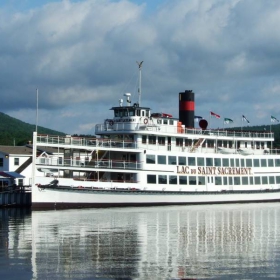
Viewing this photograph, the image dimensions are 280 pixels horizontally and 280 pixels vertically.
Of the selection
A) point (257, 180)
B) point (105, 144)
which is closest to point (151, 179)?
point (105, 144)

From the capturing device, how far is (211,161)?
2135 inches

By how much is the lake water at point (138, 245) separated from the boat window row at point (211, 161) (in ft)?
28.8

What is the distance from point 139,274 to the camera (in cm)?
1981

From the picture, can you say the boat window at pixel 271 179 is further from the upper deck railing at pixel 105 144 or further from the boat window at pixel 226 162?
the boat window at pixel 226 162

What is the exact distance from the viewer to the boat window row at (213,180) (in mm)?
50469

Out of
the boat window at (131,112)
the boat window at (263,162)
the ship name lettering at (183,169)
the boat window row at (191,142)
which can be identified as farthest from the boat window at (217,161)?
the boat window at (131,112)

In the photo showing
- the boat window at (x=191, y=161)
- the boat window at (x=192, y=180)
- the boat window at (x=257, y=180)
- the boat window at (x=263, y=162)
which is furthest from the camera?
the boat window at (x=263, y=162)

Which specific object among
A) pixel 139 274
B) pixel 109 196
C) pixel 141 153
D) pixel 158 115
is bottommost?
pixel 139 274

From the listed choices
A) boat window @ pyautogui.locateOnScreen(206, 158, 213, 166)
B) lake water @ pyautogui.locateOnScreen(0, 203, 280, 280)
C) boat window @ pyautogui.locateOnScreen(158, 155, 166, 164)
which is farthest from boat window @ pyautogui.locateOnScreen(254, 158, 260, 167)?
lake water @ pyautogui.locateOnScreen(0, 203, 280, 280)

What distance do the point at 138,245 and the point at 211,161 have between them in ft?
94.4

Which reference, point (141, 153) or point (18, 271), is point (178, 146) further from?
point (18, 271)

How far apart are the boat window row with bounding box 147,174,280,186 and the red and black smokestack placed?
18.9ft

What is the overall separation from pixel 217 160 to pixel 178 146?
12.0 ft

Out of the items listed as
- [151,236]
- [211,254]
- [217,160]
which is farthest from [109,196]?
[211,254]
